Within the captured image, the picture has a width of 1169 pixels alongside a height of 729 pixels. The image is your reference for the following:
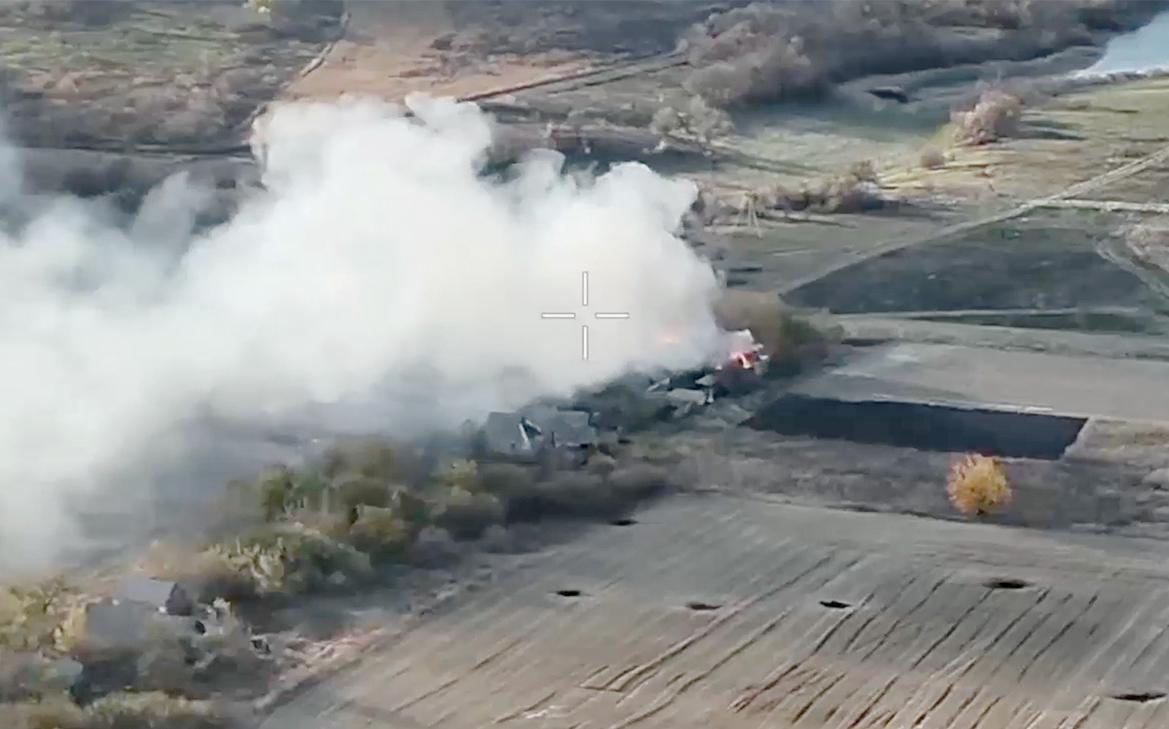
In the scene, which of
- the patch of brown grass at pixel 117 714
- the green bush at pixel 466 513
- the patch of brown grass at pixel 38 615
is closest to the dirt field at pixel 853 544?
the green bush at pixel 466 513

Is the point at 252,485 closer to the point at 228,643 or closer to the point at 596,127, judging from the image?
the point at 228,643

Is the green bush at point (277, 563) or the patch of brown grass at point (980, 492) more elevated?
the green bush at point (277, 563)

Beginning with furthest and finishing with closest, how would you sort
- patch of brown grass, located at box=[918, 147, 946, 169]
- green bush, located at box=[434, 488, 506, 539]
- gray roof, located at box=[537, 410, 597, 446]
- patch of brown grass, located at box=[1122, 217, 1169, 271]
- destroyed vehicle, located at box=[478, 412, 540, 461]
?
patch of brown grass, located at box=[918, 147, 946, 169] < patch of brown grass, located at box=[1122, 217, 1169, 271] < gray roof, located at box=[537, 410, 597, 446] < destroyed vehicle, located at box=[478, 412, 540, 461] < green bush, located at box=[434, 488, 506, 539]

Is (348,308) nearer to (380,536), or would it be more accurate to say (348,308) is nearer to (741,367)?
(741,367)

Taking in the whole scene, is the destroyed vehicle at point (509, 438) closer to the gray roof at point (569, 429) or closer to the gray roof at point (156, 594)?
the gray roof at point (569, 429)

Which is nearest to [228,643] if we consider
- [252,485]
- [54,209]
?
[252,485]

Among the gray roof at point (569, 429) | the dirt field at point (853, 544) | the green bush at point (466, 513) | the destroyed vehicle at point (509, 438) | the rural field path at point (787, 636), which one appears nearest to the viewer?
the rural field path at point (787, 636)

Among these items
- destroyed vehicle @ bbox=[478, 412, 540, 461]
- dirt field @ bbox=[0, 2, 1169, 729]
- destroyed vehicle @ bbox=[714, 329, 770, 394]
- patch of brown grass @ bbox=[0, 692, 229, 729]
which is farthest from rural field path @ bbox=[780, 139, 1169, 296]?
patch of brown grass @ bbox=[0, 692, 229, 729]

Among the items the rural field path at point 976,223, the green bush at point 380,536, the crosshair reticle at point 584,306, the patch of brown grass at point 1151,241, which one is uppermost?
the crosshair reticle at point 584,306

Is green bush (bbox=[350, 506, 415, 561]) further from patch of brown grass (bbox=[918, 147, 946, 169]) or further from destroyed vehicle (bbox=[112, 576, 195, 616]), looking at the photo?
patch of brown grass (bbox=[918, 147, 946, 169])
